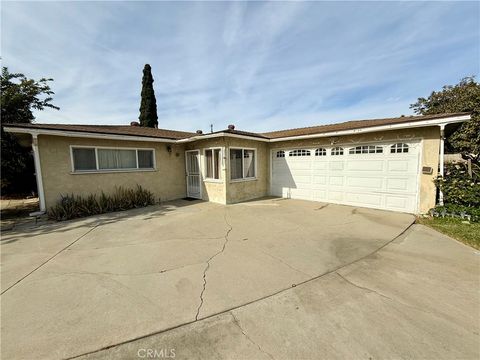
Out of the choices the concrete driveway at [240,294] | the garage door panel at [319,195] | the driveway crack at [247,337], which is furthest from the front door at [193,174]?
the driveway crack at [247,337]

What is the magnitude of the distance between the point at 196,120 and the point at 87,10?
11.5m

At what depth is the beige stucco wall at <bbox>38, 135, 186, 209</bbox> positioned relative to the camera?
718 centimetres

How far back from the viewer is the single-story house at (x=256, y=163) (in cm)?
681

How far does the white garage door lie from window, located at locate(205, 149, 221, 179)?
3.37 meters

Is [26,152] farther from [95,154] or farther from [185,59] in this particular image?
[185,59]

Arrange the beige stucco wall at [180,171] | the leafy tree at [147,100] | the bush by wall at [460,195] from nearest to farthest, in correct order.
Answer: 1. the bush by wall at [460,195]
2. the beige stucco wall at [180,171]
3. the leafy tree at [147,100]

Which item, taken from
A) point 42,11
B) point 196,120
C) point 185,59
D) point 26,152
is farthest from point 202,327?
point 196,120

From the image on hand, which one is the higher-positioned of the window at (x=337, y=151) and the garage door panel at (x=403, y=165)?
the window at (x=337, y=151)

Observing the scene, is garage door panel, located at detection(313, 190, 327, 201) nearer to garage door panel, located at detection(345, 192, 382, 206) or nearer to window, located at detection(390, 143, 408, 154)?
garage door panel, located at detection(345, 192, 382, 206)

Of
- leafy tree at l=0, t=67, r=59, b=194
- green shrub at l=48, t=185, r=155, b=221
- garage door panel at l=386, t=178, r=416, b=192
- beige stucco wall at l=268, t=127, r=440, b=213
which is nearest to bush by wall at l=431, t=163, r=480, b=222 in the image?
beige stucco wall at l=268, t=127, r=440, b=213

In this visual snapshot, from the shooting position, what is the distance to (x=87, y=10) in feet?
19.1

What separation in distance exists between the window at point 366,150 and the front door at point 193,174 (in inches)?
279

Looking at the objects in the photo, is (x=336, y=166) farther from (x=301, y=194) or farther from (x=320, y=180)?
(x=301, y=194)

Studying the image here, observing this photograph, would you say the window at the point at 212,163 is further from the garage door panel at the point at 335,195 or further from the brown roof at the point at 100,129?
the garage door panel at the point at 335,195
